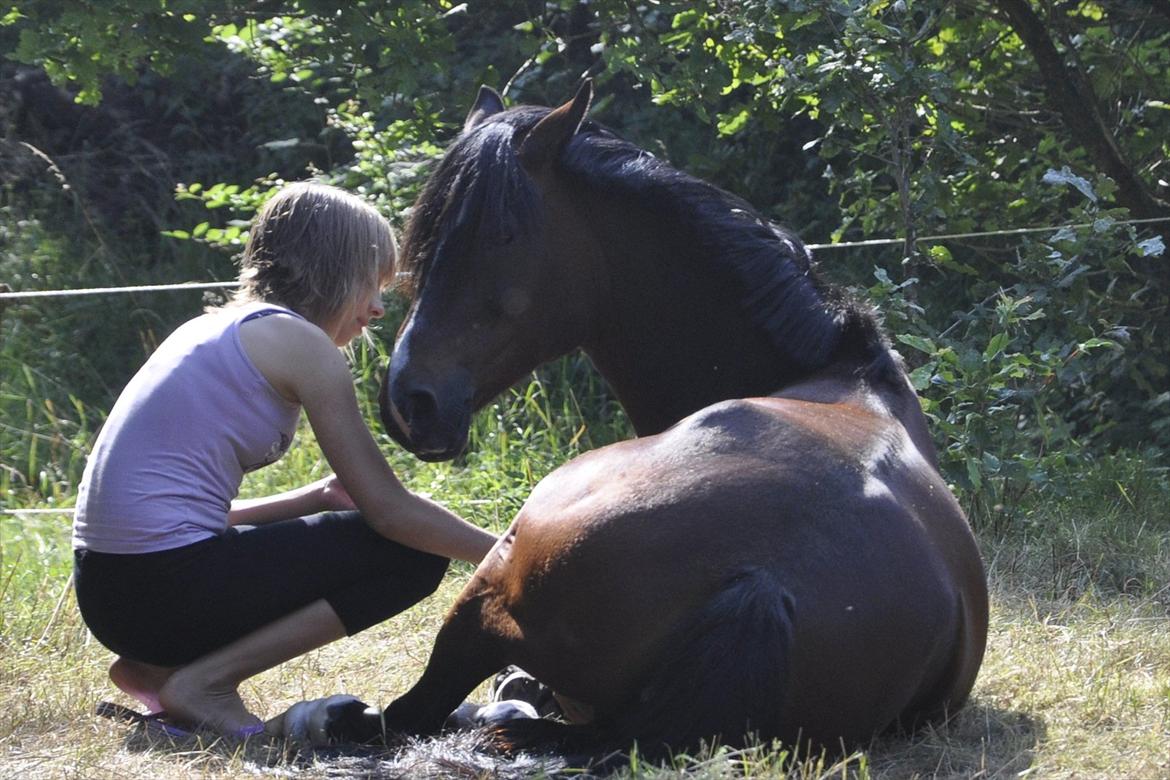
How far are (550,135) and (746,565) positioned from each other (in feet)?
4.63

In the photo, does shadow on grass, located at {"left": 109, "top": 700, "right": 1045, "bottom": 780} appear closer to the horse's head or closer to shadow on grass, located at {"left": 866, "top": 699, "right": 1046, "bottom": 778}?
shadow on grass, located at {"left": 866, "top": 699, "right": 1046, "bottom": 778}

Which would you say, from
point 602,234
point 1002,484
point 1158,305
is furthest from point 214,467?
point 1158,305

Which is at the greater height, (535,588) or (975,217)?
(975,217)

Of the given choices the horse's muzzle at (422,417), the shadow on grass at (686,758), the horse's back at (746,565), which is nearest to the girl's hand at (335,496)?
the horse's muzzle at (422,417)

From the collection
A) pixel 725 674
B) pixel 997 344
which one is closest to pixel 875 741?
pixel 725 674

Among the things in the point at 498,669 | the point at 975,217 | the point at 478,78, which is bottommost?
the point at 498,669

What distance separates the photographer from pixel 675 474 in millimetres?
2592

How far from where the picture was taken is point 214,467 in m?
3.03

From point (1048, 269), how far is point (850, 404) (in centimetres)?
211

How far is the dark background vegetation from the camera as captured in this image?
4.90 meters

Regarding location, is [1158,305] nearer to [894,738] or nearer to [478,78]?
[478,78]

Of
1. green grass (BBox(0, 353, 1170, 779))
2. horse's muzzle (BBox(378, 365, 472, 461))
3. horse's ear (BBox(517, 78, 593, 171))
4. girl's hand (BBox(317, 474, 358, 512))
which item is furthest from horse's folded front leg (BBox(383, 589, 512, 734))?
horse's ear (BBox(517, 78, 593, 171))

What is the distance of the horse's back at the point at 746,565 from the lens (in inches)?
96.0

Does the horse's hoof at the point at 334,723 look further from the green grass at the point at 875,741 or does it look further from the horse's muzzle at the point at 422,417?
the horse's muzzle at the point at 422,417
